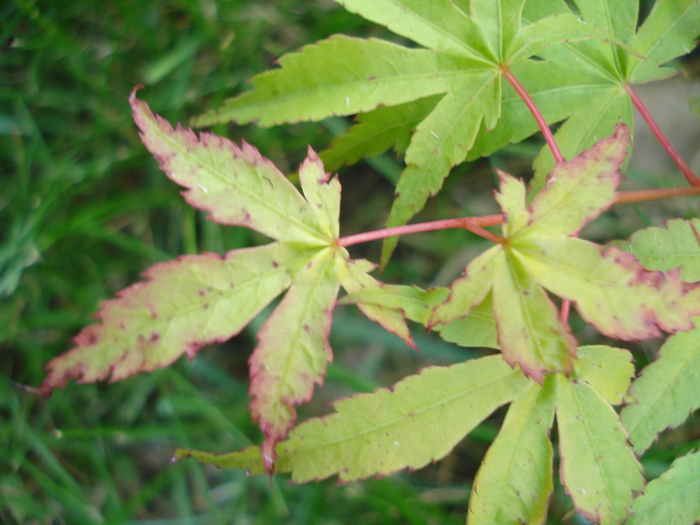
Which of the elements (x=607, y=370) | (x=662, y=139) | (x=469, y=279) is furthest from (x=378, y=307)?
(x=662, y=139)

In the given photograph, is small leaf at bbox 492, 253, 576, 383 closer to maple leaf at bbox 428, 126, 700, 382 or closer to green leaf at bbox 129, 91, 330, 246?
maple leaf at bbox 428, 126, 700, 382

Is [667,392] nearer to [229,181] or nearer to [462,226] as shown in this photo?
[462,226]

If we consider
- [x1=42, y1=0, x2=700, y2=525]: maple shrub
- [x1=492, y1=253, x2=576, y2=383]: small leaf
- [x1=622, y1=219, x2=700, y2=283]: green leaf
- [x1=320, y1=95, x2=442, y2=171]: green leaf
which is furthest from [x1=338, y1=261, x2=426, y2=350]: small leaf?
[x1=622, y1=219, x2=700, y2=283]: green leaf

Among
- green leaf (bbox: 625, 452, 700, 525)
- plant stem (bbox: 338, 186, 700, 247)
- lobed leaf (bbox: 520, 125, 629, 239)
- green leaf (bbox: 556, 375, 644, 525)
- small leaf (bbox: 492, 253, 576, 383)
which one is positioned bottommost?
green leaf (bbox: 625, 452, 700, 525)

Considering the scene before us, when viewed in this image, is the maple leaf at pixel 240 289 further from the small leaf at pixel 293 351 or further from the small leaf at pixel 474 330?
the small leaf at pixel 474 330

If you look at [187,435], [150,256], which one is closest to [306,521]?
[187,435]

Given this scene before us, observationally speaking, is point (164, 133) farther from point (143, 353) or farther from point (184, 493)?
point (184, 493)
